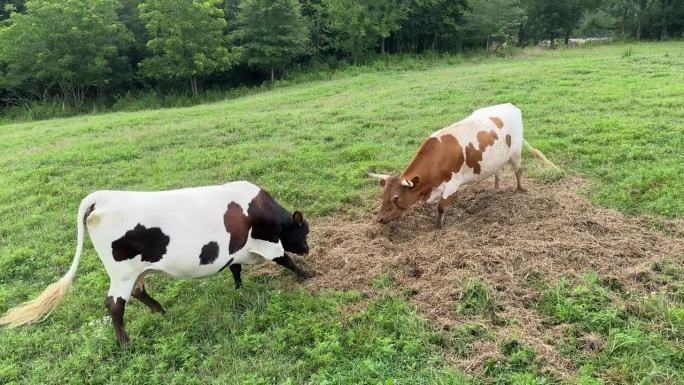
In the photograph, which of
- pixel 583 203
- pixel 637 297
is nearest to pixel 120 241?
pixel 637 297

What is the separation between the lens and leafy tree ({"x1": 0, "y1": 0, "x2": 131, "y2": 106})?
2928 centimetres

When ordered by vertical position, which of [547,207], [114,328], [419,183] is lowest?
[114,328]

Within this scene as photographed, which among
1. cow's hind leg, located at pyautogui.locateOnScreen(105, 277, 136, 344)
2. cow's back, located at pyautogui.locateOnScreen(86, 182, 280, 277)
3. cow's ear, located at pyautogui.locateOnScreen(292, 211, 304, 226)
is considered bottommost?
cow's hind leg, located at pyautogui.locateOnScreen(105, 277, 136, 344)

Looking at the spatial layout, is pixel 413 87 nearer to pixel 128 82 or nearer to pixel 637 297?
pixel 637 297

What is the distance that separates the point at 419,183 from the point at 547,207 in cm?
180

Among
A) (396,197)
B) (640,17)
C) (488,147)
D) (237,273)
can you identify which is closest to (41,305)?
(237,273)

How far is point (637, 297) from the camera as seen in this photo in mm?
4453

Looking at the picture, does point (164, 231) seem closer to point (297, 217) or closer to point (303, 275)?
point (297, 217)

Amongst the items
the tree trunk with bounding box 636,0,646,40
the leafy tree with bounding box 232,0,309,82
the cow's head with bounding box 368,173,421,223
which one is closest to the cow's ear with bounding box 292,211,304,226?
the cow's head with bounding box 368,173,421,223

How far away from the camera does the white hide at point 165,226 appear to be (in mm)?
4324

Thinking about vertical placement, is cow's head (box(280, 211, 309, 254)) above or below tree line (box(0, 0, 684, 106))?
below

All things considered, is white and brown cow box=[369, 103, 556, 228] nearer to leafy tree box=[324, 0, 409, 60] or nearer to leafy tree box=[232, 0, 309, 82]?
leafy tree box=[232, 0, 309, 82]

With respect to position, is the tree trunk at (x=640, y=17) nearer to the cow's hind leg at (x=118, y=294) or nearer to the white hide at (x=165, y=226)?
the white hide at (x=165, y=226)

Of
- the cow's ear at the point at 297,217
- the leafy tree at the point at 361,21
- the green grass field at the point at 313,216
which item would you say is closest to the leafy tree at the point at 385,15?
the leafy tree at the point at 361,21
